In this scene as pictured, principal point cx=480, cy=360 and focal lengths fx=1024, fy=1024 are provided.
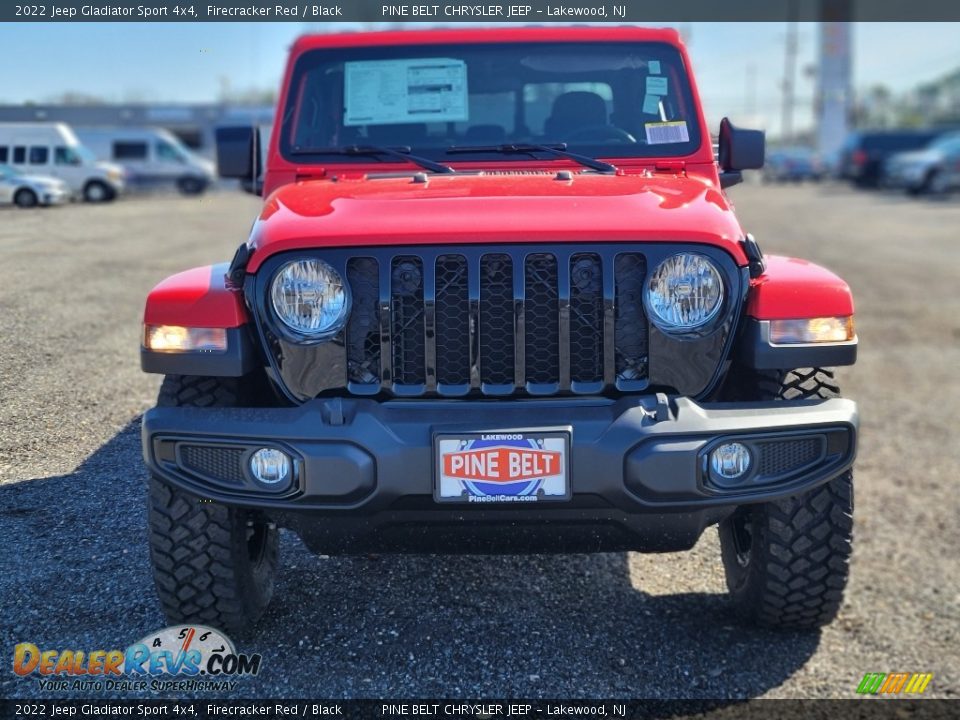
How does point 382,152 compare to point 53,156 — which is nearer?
point 382,152

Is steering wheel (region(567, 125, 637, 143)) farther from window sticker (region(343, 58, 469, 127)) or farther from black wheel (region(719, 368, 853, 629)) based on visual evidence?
black wheel (region(719, 368, 853, 629))

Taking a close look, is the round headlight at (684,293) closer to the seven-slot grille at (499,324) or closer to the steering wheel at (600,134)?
the seven-slot grille at (499,324)

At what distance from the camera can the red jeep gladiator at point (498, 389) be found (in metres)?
2.94

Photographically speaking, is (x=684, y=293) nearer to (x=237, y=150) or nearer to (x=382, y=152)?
(x=382, y=152)

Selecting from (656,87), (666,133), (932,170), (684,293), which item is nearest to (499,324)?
(684,293)

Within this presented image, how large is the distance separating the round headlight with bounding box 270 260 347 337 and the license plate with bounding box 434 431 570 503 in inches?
20.9

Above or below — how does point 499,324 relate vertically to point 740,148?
below

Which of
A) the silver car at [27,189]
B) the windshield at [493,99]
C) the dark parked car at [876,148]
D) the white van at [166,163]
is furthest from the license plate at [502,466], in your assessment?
the dark parked car at [876,148]

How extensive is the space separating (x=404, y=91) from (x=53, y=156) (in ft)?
5.99

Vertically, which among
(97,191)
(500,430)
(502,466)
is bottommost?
(502,466)

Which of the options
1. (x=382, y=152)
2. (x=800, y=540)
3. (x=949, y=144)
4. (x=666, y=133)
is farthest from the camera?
(x=949, y=144)

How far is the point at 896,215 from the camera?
922 inches

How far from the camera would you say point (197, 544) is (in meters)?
3.24

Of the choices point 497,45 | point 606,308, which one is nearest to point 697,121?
point 497,45
